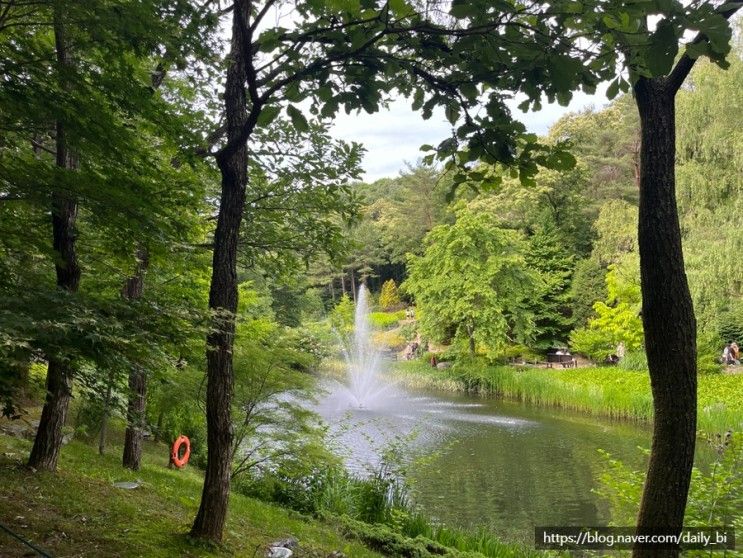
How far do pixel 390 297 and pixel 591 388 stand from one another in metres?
24.1

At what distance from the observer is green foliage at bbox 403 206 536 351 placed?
20969 mm

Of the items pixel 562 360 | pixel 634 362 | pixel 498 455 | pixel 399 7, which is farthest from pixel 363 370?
pixel 399 7

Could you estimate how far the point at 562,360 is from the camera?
883 inches

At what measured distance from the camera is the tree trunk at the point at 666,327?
2.97m

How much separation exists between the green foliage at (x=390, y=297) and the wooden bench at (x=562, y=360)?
1695 centimetres

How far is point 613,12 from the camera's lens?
5.24ft

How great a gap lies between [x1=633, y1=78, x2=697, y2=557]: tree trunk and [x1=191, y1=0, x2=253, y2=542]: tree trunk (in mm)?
2543

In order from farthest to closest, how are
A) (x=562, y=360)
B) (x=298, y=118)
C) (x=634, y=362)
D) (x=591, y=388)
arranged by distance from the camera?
(x=562, y=360) < (x=634, y=362) < (x=591, y=388) < (x=298, y=118)

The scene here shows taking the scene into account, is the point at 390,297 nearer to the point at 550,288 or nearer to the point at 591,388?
the point at 550,288

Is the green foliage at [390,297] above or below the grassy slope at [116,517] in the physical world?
above

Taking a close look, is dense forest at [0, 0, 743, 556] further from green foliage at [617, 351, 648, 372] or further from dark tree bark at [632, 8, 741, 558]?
green foliage at [617, 351, 648, 372]

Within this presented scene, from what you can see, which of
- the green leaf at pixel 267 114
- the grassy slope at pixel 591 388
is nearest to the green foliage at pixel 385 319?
the grassy slope at pixel 591 388

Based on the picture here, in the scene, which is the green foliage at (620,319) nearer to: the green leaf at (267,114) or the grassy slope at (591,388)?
the grassy slope at (591,388)

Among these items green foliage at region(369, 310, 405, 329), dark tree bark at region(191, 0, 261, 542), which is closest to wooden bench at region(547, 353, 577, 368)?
green foliage at region(369, 310, 405, 329)
